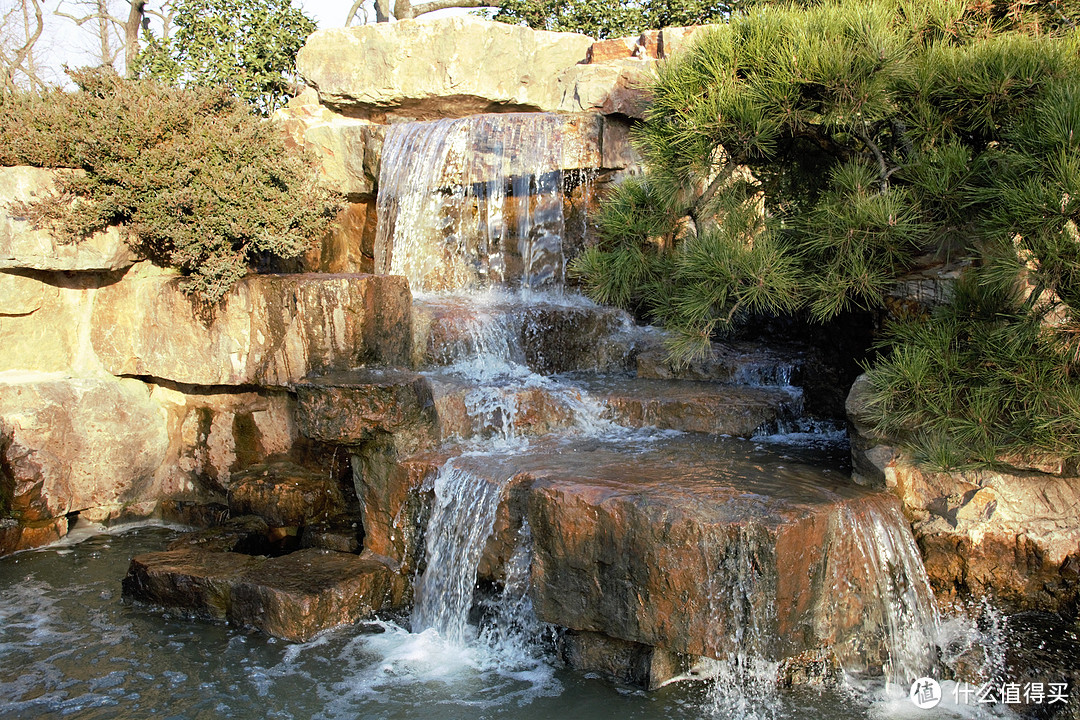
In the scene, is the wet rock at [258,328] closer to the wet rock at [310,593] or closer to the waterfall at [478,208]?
the wet rock at [310,593]

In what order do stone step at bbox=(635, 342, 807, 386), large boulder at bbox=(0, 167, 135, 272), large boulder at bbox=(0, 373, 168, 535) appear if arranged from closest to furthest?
large boulder at bbox=(0, 167, 135, 272) < large boulder at bbox=(0, 373, 168, 535) < stone step at bbox=(635, 342, 807, 386)

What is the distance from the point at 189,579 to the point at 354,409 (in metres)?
→ 1.38

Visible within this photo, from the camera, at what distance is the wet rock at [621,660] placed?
13.7 ft

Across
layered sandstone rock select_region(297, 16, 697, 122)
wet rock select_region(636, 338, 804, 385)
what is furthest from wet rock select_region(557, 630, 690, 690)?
layered sandstone rock select_region(297, 16, 697, 122)

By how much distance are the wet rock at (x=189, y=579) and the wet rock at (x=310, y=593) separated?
0.28 ft

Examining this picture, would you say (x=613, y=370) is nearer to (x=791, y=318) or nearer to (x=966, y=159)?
(x=791, y=318)

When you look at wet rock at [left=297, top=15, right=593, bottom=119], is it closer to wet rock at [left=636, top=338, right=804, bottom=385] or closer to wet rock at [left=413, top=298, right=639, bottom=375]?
wet rock at [left=413, top=298, right=639, bottom=375]

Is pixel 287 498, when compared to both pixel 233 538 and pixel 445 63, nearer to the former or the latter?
pixel 233 538

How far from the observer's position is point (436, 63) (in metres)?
10.4

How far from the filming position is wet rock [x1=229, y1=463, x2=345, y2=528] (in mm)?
5855

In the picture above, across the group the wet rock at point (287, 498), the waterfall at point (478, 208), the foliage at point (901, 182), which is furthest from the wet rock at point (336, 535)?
the waterfall at point (478, 208)

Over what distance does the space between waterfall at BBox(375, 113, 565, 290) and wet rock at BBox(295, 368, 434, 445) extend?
10.7 feet

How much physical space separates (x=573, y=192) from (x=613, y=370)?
86.8 inches

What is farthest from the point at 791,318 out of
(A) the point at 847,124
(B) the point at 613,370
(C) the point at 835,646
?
(C) the point at 835,646
